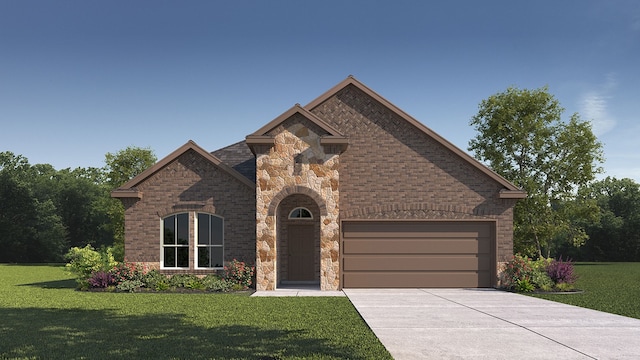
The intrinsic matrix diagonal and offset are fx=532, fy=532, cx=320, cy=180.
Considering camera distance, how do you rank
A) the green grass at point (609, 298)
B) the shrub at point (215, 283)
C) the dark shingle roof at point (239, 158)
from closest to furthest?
the green grass at point (609, 298), the shrub at point (215, 283), the dark shingle roof at point (239, 158)

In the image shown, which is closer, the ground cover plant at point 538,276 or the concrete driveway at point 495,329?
the concrete driveway at point 495,329

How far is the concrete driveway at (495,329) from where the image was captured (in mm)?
8828

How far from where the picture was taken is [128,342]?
9578 millimetres

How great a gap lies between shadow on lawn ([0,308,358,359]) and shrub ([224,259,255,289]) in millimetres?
6610

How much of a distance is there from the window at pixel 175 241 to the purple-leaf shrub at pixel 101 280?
6.05 ft

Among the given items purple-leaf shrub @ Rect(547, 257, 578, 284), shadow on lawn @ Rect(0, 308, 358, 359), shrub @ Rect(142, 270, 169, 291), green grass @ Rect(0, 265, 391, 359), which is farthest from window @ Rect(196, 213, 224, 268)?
purple-leaf shrub @ Rect(547, 257, 578, 284)

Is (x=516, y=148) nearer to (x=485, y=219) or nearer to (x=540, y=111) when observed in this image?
(x=540, y=111)

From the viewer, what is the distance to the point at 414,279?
66.0 feet

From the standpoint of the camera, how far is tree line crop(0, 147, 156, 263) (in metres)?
43.2

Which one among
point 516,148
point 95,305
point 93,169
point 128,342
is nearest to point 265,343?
point 128,342

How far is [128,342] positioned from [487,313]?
8.47 meters

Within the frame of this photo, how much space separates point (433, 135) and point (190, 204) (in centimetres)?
950

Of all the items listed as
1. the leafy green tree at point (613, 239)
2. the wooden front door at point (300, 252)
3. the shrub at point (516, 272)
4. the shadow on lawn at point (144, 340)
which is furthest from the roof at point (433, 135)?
the leafy green tree at point (613, 239)

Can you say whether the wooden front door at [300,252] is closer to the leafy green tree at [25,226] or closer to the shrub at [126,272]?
the shrub at [126,272]
